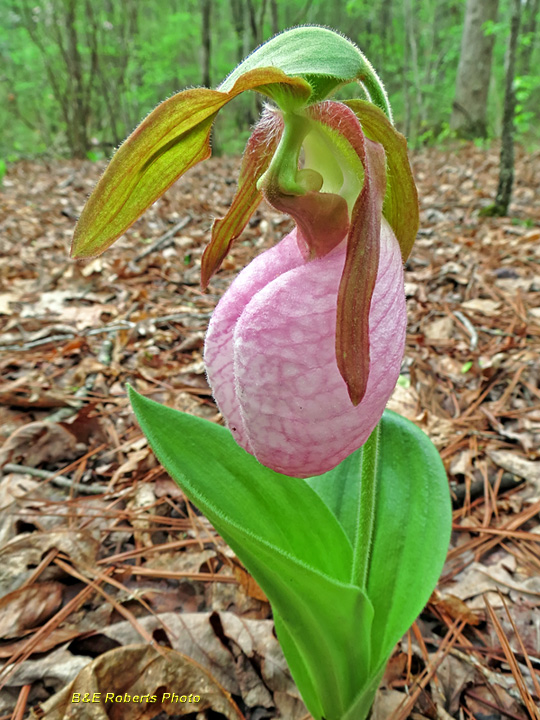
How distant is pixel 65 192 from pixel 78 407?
18.3 ft

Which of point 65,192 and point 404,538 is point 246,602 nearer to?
point 404,538

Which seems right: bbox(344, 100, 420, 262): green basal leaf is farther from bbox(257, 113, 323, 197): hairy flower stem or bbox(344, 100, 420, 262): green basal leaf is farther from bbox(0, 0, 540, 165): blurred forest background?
bbox(0, 0, 540, 165): blurred forest background

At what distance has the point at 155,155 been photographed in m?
0.75

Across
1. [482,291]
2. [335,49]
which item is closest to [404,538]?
[335,49]

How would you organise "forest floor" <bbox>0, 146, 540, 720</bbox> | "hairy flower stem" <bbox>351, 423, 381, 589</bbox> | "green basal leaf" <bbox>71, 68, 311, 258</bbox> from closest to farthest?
"green basal leaf" <bbox>71, 68, 311, 258</bbox>
"hairy flower stem" <bbox>351, 423, 381, 589</bbox>
"forest floor" <bbox>0, 146, 540, 720</bbox>

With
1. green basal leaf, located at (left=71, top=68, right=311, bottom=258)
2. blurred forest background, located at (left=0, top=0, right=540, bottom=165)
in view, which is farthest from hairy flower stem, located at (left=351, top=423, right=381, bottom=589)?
blurred forest background, located at (left=0, top=0, right=540, bottom=165)

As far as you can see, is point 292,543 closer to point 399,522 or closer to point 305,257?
point 399,522

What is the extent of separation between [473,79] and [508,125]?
701 centimetres

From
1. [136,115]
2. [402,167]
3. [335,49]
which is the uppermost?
[335,49]

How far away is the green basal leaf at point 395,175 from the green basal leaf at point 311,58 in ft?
0.16

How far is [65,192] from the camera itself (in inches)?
265

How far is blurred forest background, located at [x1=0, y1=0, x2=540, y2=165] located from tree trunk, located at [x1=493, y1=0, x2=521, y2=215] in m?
4.36

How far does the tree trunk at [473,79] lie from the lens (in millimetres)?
9195

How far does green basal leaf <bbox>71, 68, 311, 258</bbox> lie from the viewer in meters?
0.66
